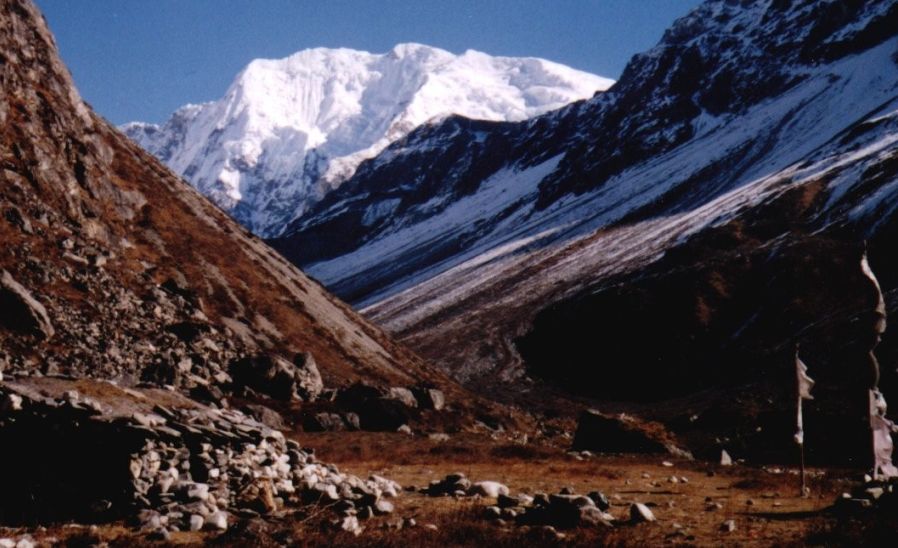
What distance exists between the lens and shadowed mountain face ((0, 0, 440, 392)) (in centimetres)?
4103

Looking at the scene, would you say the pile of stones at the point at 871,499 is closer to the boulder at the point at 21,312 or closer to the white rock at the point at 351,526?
the white rock at the point at 351,526

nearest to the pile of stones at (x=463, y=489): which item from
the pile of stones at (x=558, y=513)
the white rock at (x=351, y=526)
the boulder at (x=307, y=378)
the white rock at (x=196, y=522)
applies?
the pile of stones at (x=558, y=513)

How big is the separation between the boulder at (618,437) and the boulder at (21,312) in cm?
2782

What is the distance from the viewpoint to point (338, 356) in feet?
204

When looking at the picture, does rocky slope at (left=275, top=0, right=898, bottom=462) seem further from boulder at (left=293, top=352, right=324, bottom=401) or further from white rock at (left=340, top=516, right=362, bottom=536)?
white rock at (left=340, top=516, right=362, bottom=536)

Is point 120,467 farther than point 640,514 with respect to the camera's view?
No

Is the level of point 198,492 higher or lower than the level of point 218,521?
higher

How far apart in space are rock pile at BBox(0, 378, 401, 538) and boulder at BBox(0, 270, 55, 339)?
80.2 feet

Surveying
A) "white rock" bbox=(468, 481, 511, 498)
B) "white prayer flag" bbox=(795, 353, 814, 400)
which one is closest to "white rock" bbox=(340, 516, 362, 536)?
"white rock" bbox=(468, 481, 511, 498)

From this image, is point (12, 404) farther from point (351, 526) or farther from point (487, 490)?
point (487, 490)

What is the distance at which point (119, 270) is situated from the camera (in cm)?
4988

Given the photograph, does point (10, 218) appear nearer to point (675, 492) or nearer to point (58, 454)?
point (58, 454)

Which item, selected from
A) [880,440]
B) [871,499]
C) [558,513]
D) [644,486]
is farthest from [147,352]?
[871,499]

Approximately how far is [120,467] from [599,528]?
31.3ft
